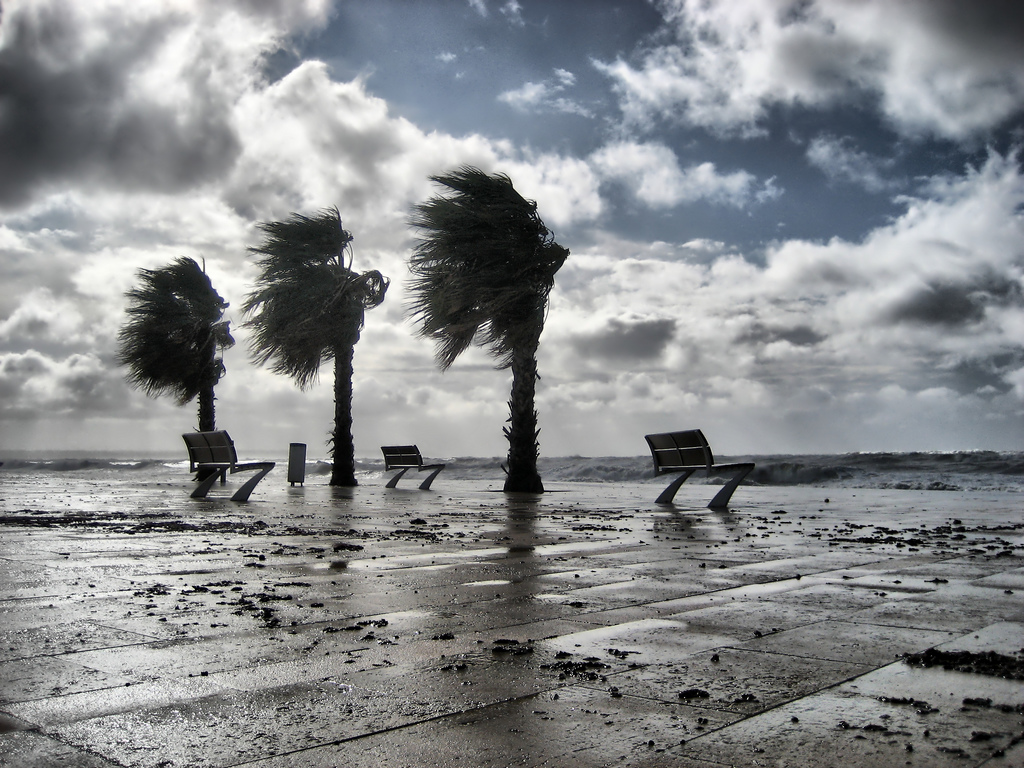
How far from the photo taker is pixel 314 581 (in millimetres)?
4684

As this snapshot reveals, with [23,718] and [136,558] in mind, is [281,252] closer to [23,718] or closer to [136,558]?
[136,558]

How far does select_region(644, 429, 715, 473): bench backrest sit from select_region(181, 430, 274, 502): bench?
5788 mm

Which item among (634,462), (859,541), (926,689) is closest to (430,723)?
(926,689)

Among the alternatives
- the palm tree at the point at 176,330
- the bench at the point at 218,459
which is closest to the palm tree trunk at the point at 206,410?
the palm tree at the point at 176,330

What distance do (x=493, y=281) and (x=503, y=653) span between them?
524 inches

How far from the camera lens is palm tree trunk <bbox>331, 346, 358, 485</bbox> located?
19797 millimetres

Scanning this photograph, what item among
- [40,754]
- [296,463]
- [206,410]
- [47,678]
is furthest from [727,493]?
[206,410]

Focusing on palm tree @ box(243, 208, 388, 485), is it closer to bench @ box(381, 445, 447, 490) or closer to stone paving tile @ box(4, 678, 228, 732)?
bench @ box(381, 445, 447, 490)

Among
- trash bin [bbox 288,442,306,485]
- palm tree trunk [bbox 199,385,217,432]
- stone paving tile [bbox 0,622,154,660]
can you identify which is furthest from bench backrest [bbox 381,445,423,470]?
stone paving tile [bbox 0,622,154,660]

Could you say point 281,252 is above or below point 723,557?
above

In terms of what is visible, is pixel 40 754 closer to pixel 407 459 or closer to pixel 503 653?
pixel 503 653

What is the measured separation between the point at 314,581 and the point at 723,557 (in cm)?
301

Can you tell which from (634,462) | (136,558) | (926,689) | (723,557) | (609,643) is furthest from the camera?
(634,462)

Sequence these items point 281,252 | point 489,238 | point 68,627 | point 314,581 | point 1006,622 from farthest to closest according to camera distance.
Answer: point 281,252 → point 489,238 → point 314,581 → point 1006,622 → point 68,627
